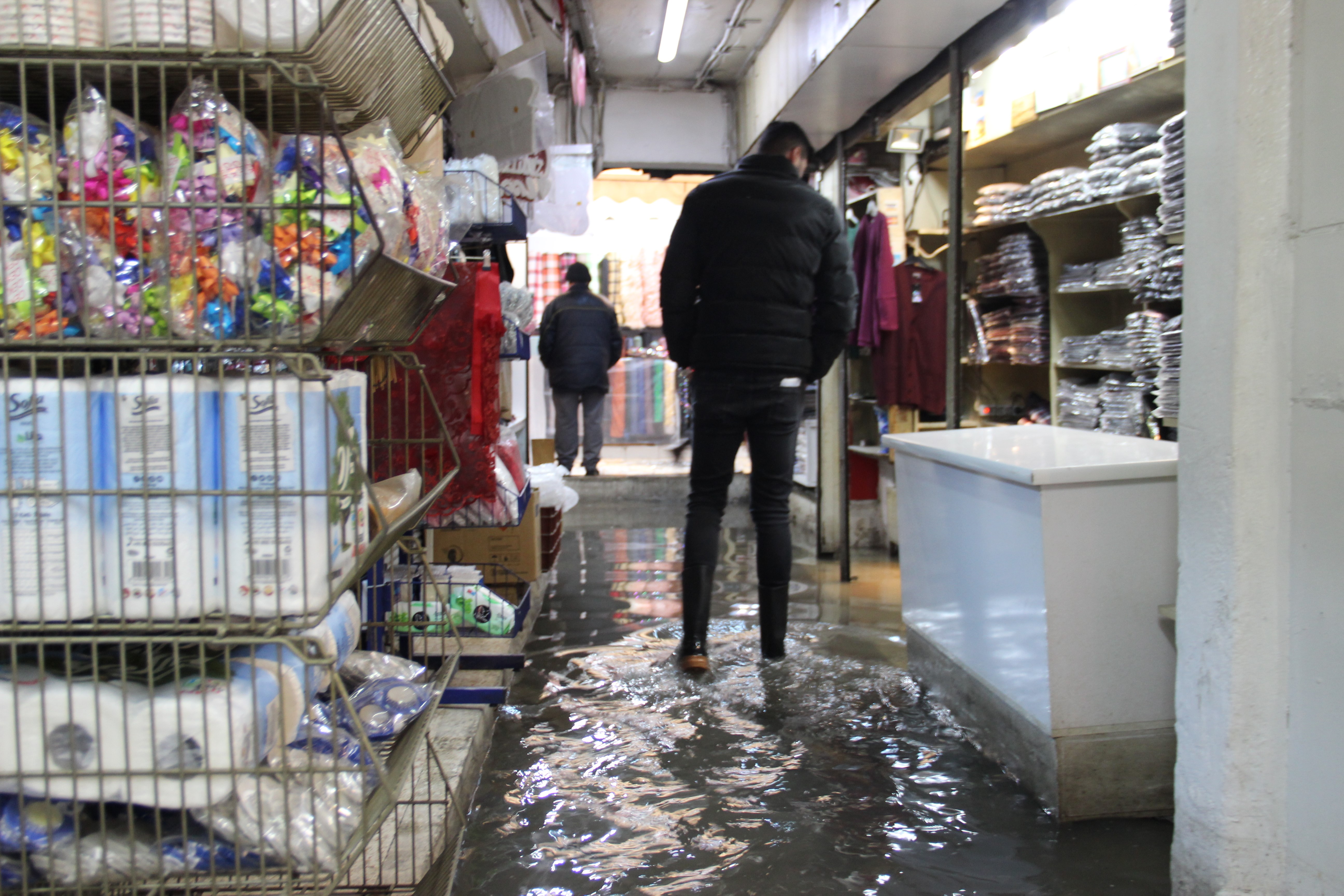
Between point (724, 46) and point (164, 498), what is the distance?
234 inches

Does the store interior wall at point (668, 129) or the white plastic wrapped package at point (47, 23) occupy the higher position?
the store interior wall at point (668, 129)

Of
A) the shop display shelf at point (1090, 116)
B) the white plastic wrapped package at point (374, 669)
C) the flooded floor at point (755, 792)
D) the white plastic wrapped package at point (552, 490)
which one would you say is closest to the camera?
the white plastic wrapped package at point (374, 669)

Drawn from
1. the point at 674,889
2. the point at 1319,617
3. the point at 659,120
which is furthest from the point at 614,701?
the point at 659,120

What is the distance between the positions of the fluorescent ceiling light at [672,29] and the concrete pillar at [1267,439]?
13.2ft

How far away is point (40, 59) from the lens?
1.16 metres

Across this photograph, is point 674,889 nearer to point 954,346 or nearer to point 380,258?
point 380,258

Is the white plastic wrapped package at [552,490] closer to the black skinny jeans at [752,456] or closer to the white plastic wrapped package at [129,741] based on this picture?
the black skinny jeans at [752,456]

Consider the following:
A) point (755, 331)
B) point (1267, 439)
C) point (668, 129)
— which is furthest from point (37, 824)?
point (668, 129)

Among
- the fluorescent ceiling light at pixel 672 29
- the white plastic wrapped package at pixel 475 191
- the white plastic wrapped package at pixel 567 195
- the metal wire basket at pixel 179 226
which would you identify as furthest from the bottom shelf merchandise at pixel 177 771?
the fluorescent ceiling light at pixel 672 29

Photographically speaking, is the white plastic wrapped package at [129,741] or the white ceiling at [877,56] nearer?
the white plastic wrapped package at [129,741]

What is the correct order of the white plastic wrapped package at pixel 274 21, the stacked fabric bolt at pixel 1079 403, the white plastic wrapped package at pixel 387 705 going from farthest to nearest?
the stacked fabric bolt at pixel 1079 403 → the white plastic wrapped package at pixel 387 705 → the white plastic wrapped package at pixel 274 21

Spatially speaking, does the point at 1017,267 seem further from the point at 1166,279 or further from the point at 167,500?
the point at 167,500

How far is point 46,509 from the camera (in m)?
1.20

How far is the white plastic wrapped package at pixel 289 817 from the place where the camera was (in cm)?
118
